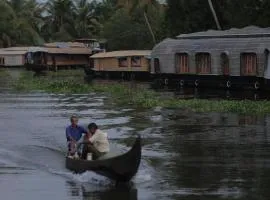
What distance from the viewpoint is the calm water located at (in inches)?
560

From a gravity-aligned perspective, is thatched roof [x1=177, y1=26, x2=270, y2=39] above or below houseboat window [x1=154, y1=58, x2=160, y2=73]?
above

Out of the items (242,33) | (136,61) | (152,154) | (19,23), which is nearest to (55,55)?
(19,23)

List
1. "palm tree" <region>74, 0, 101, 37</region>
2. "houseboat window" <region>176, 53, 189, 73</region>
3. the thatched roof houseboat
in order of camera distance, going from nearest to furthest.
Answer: "houseboat window" <region>176, 53, 189, 73</region> → the thatched roof houseboat → "palm tree" <region>74, 0, 101, 37</region>

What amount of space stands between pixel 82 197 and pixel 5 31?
78953mm

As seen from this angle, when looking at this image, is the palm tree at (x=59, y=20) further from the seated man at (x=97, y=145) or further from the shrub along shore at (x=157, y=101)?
the seated man at (x=97, y=145)

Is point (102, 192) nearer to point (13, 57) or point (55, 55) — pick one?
point (55, 55)

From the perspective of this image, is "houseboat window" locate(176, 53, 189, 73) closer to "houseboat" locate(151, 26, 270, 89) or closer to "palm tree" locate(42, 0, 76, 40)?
"houseboat" locate(151, 26, 270, 89)

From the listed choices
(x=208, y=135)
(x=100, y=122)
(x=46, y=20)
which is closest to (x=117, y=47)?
(x=46, y=20)

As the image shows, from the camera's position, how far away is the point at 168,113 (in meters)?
29.8

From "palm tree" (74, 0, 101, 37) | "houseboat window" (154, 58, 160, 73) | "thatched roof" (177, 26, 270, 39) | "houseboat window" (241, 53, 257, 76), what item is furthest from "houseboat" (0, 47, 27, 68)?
"houseboat window" (241, 53, 257, 76)

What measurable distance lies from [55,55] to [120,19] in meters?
10.0

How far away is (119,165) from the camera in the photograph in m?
14.0

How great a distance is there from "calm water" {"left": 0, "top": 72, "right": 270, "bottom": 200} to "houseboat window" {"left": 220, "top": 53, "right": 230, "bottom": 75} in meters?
12.0

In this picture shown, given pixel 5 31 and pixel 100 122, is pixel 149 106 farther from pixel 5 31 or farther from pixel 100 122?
pixel 5 31
